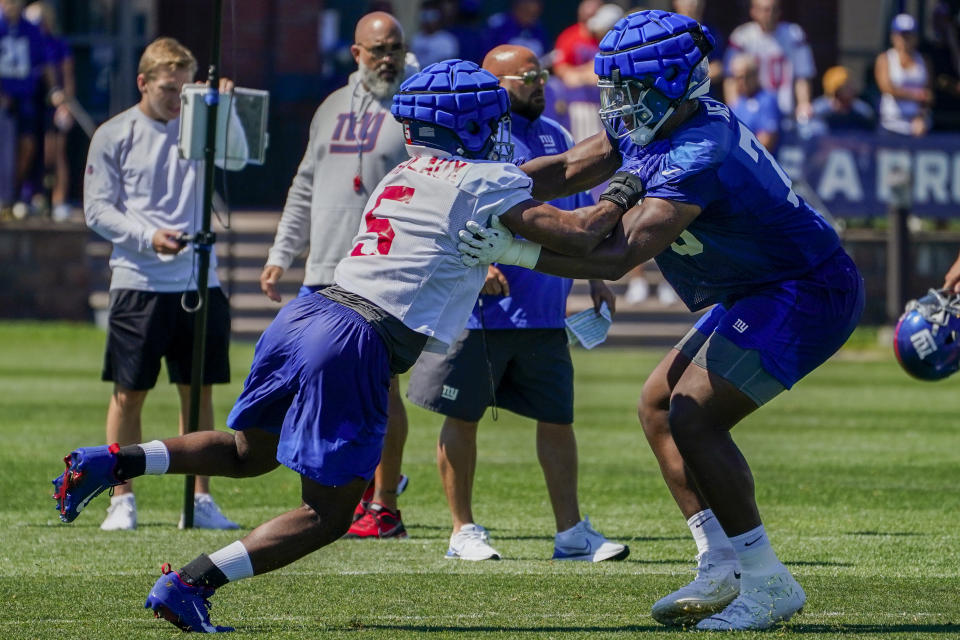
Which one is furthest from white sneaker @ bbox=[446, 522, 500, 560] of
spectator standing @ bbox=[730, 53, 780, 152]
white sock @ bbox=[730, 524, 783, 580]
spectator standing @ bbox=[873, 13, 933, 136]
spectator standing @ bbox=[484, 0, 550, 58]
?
spectator standing @ bbox=[873, 13, 933, 136]

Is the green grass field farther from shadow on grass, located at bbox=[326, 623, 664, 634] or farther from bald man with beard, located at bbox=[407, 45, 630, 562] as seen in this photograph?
bald man with beard, located at bbox=[407, 45, 630, 562]

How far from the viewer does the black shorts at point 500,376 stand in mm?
8188

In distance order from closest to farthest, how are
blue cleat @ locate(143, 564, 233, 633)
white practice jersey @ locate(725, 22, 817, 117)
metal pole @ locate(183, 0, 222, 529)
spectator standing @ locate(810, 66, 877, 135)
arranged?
blue cleat @ locate(143, 564, 233, 633), metal pole @ locate(183, 0, 222, 529), white practice jersey @ locate(725, 22, 817, 117), spectator standing @ locate(810, 66, 877, 135)

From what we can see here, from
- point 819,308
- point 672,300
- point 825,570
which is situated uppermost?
point 819,308

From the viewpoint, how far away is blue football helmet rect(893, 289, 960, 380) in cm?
744

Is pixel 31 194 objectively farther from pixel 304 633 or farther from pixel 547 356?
pixel 304 633

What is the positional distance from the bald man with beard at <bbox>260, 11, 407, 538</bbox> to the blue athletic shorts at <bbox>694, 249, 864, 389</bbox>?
114 inches

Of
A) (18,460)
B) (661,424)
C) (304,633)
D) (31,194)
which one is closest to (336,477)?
(304,633)

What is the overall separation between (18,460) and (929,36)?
1433 centimetres

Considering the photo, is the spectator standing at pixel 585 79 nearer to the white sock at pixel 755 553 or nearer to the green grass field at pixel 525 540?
the green grass field at pixel 525 540

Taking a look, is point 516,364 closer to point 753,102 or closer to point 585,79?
point 753,102

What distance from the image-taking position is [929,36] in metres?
21.5

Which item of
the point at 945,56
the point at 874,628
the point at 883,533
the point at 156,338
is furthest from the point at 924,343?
the point at 945,56

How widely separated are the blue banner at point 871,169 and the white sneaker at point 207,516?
1239cm
